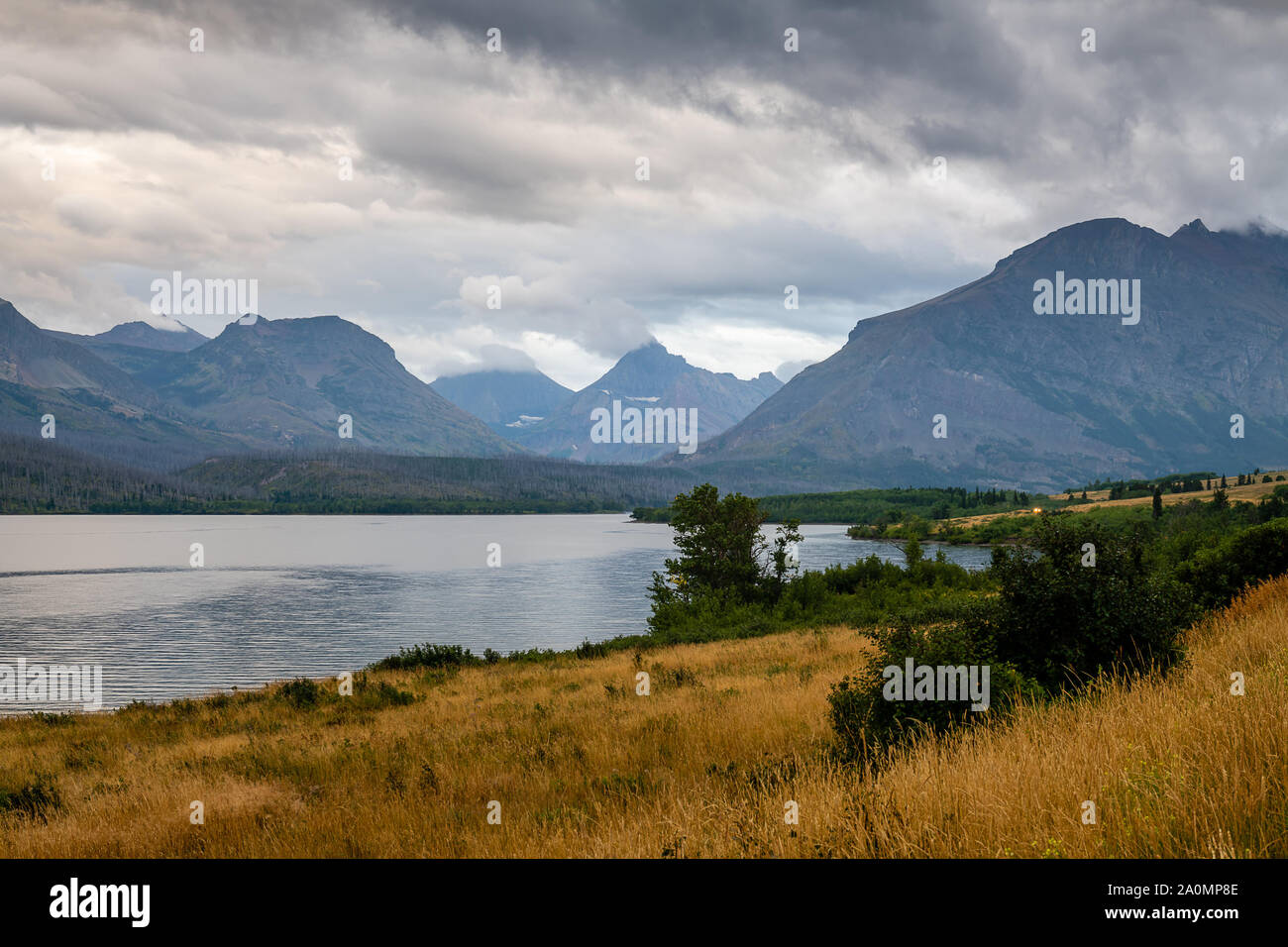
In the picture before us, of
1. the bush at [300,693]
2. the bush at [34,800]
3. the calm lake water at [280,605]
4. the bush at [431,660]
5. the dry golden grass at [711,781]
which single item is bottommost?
the calm lake water at [280,605]

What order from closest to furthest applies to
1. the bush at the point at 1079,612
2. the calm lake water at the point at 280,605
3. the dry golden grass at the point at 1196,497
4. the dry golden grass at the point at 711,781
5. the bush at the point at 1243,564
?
the dry golden grass at the point at 711,781 < the bush at the point at 1079,612 < the bush at the point at 1243,564 < the calm lake water at the point at 280,605 < the dry golden grass at the point at 1196,497

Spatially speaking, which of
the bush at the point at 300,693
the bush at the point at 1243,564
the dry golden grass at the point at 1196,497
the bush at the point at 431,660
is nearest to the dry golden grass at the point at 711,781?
the bush at the point at 1243,564

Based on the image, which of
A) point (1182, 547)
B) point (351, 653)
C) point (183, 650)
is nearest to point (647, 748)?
point (351, 653)

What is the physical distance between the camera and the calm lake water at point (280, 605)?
5409 centimetres

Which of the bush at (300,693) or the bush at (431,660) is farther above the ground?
the bush at (300,693)

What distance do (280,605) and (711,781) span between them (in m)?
80.6

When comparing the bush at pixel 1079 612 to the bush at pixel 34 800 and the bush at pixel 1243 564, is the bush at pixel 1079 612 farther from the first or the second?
the bush at pixel 34 800

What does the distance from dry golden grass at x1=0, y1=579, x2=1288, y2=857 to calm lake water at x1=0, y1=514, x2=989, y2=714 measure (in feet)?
106

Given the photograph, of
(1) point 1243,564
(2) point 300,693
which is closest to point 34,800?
(2) point 300,693

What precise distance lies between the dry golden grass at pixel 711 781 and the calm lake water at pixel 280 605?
1270 inches

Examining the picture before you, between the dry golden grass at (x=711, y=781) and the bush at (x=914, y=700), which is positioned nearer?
the dry golden grass at (x=711, y=781)

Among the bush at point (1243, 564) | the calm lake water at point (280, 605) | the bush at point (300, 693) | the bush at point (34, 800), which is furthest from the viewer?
the calm lake water at point (280, 605)
